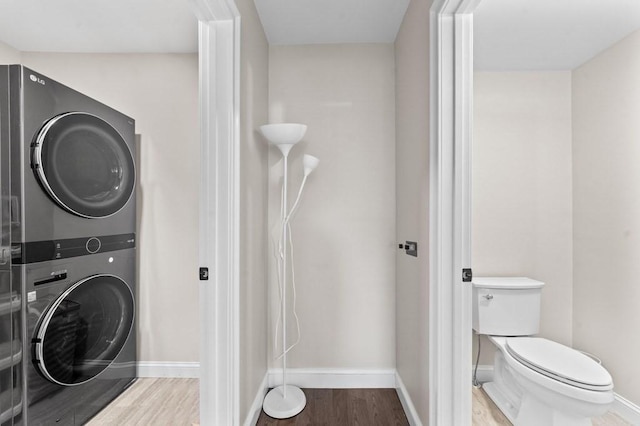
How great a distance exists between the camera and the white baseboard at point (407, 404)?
1903 millimetres

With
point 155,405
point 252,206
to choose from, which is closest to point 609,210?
point 252,206

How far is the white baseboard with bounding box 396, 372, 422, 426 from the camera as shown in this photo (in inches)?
74.9

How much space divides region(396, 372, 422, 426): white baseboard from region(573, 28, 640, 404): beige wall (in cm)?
121

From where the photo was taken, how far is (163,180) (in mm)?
2613

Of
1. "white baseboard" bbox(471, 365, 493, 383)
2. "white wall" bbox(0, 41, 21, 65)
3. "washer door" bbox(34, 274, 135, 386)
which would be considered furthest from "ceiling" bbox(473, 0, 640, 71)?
"white wall" bbox(0, 41, 21, 65)

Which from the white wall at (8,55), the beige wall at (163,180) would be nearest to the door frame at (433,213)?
the beige wall at (163,180)

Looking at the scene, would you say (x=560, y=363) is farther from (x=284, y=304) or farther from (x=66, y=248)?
(x=66, y=248)

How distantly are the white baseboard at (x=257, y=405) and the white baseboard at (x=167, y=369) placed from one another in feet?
1.87

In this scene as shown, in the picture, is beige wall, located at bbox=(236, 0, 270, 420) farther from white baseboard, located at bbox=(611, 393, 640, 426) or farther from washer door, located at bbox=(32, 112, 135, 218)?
white baseboard, located at bbox=(611, 393, 640, 426)

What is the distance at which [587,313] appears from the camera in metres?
2.44

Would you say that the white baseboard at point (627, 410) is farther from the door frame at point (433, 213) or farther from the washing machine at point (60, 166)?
the washing machine at point (60, 166)

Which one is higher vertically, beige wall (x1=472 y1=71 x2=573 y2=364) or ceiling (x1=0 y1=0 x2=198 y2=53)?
ceiling (x1=0 y1=0 x2=198 y2=53)

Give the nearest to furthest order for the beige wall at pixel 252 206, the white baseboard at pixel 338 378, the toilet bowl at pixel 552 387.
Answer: the toilet bowl at pixel 552 387 < the beige wall at pixel 252 206 < the white baseboard at pixel 338 378

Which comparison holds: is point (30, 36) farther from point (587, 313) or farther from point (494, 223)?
point (587, 313)
